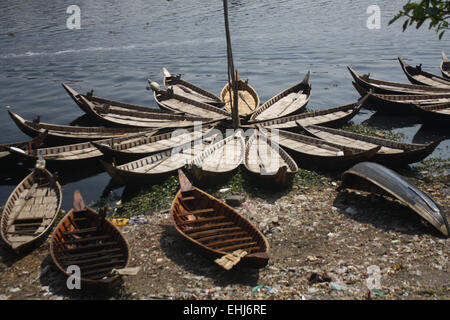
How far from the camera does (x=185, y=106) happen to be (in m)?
20.2

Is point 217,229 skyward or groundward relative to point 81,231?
groundward

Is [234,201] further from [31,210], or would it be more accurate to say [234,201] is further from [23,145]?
[23,145]

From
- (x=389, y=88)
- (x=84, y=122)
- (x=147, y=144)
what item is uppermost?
(x=389, y=88)

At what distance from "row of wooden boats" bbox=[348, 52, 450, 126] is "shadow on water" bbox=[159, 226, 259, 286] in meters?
12.6

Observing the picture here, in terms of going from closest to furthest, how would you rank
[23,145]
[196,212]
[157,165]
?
[196,212] → [157,165] → [23,145]

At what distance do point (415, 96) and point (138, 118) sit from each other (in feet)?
47.7

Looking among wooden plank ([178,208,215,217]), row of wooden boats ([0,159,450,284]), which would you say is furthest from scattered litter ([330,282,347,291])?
wooden plank ([178,208,215,217])

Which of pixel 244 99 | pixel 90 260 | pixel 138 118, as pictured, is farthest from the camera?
pixel 244 99

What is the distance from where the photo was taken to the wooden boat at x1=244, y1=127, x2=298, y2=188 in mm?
12469

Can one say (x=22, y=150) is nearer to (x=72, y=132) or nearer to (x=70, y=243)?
(x=72, y=132)

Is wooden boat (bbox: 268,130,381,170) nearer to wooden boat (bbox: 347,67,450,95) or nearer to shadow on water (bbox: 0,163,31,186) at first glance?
wooden boat (bbox: 347,67,450,95)

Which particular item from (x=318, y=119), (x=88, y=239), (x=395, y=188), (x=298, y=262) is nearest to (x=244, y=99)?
(x=318, y=119)

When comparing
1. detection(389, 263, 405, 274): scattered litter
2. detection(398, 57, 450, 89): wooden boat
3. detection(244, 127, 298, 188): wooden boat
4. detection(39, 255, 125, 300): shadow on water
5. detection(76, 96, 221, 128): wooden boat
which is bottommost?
detection(389, 263, 405, 274): scattered litter

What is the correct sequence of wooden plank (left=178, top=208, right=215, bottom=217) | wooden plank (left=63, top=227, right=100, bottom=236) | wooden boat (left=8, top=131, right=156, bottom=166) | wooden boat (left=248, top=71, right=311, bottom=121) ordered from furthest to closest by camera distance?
1. wooden boat (left=248, top=71, right=311, bottom=121)
2. wooden boat (left=8, top=131, right=156, bottom=166)
3. wooden plank (left=178, top=208, right=215, bottom=217)
4. wooden plank (left=63, top=227, right=100, bottom=236)
